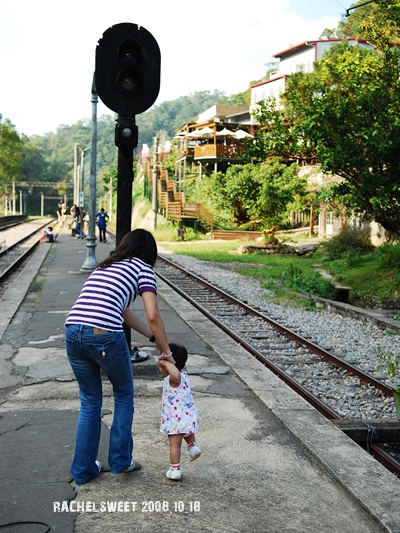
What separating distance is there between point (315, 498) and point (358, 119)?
12.7 metres

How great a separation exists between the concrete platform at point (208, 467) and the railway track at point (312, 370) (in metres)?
0.45

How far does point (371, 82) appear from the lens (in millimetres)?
15172

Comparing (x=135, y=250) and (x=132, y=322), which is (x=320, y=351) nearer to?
(x=132, y=322)

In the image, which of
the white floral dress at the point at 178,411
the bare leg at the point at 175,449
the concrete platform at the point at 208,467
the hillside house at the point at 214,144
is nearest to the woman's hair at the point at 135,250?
the white floral dress at the point at 178,411

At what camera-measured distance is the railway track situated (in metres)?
5.63

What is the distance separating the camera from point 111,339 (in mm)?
4004

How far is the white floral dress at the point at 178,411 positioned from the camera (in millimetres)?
4227

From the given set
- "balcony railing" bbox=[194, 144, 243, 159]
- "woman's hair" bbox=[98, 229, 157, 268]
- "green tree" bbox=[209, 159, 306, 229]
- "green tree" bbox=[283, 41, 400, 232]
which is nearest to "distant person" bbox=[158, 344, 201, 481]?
"woman's hair" bbox=[98, 229, 157, 268]

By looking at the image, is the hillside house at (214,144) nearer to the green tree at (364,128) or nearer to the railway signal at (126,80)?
the green tree at (364,128)

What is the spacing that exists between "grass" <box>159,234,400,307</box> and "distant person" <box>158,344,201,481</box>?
10029 mm

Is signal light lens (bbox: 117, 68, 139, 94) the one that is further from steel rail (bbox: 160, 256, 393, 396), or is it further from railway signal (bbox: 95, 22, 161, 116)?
steel rail (bbox: 160, 256, 393, 396)

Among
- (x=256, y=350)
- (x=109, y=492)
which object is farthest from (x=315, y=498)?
(x=256, y=350)

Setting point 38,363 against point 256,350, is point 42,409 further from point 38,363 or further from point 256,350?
point 256,350

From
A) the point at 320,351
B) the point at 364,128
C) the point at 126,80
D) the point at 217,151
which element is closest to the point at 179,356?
the point at 126,80
